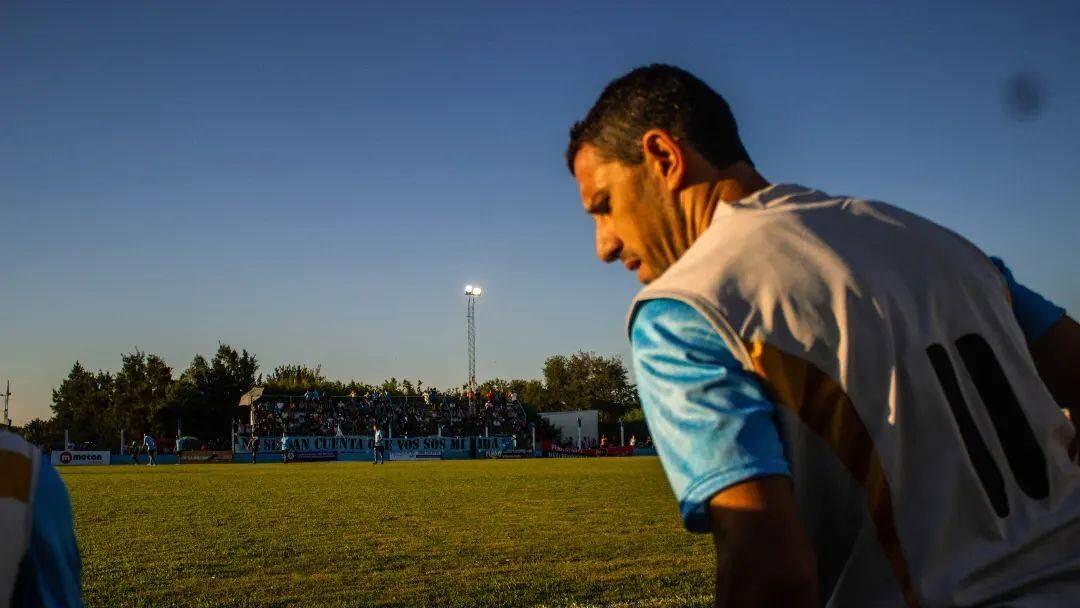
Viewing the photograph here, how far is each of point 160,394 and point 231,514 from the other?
7989 centimetres

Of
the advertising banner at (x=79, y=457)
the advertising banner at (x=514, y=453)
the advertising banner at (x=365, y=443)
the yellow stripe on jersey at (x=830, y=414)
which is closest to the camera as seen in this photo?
the yellow stripe on jersey at (x=830, y=414)

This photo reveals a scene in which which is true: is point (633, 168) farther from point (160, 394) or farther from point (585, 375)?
point (585, 375)

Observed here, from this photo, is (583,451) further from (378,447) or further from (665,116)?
(665,116)

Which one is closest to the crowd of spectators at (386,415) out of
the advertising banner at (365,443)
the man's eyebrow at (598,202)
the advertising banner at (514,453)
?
the advertising banner at (365,443)

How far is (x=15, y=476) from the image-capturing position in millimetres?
1406

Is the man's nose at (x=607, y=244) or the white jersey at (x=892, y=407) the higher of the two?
the man's nose at (x=607, y=244)

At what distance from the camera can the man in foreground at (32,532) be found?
139 centimetres

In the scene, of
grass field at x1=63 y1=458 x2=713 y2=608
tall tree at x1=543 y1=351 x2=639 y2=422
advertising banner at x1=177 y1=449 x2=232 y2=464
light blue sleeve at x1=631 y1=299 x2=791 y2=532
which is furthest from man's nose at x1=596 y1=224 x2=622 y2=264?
tall tree at x1=543 y1=351 x2=639 y2=422

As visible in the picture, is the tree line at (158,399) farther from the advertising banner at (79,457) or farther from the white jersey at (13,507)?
the white jersey at (13,507)

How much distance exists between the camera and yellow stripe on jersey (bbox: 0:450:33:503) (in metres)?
1.39

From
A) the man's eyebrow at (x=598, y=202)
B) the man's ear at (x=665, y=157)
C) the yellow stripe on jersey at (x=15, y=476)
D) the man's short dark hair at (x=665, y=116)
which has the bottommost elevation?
the yellow stripe on jersey at (x=15, y=476)

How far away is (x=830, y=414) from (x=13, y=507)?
1.26 metres

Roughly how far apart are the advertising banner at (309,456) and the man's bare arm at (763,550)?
52660mm

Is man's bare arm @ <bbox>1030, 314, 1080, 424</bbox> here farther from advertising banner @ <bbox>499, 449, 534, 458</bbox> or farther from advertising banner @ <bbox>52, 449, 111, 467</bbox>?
advertising banner @ <bbox>499, 449, 534, 458</bbox>
